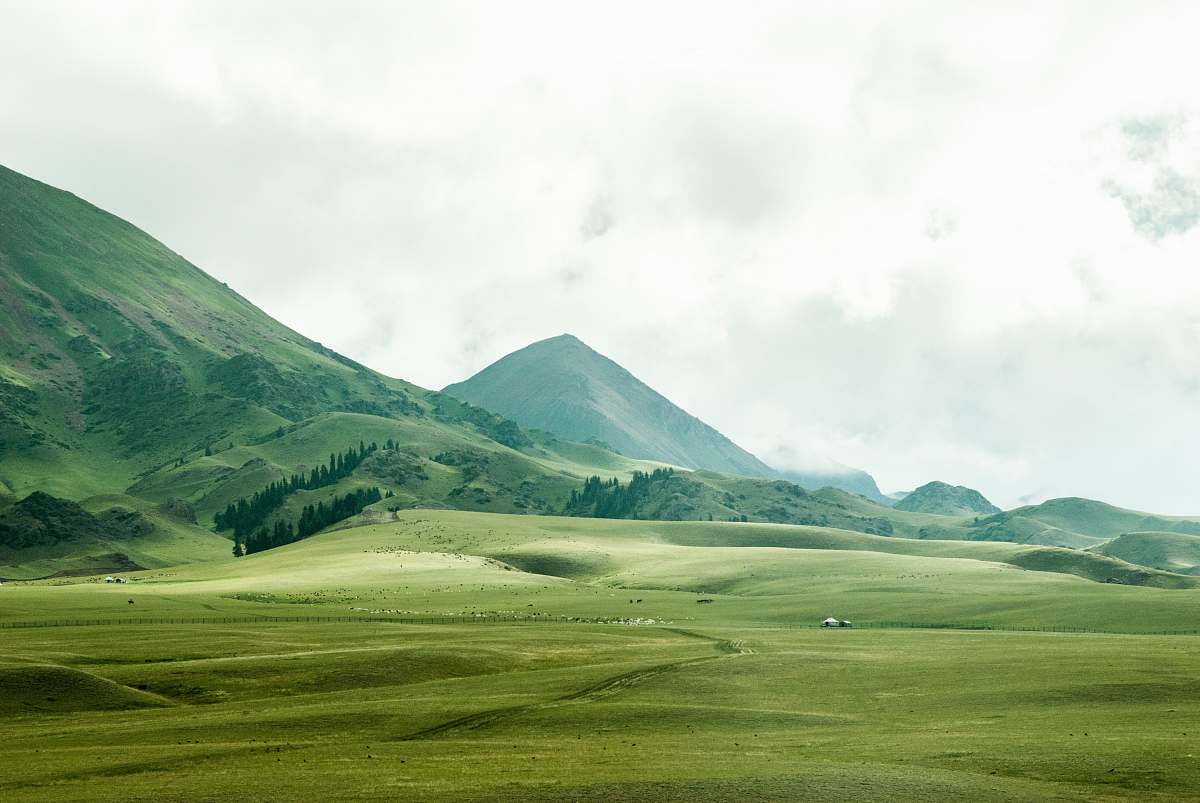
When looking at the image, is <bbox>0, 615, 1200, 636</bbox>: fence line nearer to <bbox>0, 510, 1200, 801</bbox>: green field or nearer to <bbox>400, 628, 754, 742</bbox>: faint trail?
<bbox>0, 510, 1200, 801</bbox>: green field

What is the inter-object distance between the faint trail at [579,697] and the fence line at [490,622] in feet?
144

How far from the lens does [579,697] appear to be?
73.5 metres

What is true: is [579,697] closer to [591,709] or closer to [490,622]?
[591,709]

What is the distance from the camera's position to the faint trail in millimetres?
62594

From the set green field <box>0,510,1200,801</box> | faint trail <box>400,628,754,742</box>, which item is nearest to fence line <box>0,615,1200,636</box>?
green field <box>0,510,1200,801</box>

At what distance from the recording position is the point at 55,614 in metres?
136

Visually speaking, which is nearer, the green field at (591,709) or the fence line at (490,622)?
A: the green field at (591,709)

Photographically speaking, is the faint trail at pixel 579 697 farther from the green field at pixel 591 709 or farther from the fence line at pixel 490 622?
the fence line at pixel 490 622

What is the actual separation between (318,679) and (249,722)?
1786cm

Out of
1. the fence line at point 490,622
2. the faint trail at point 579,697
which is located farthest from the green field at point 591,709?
the fence line at point 490,622

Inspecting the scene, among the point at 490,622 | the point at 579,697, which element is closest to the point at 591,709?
the point at 579,697

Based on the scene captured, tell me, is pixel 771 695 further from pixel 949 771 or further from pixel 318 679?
pixel 318 679

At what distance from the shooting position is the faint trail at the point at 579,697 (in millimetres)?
62594

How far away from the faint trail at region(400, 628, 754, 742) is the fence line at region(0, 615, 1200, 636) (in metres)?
43.9
